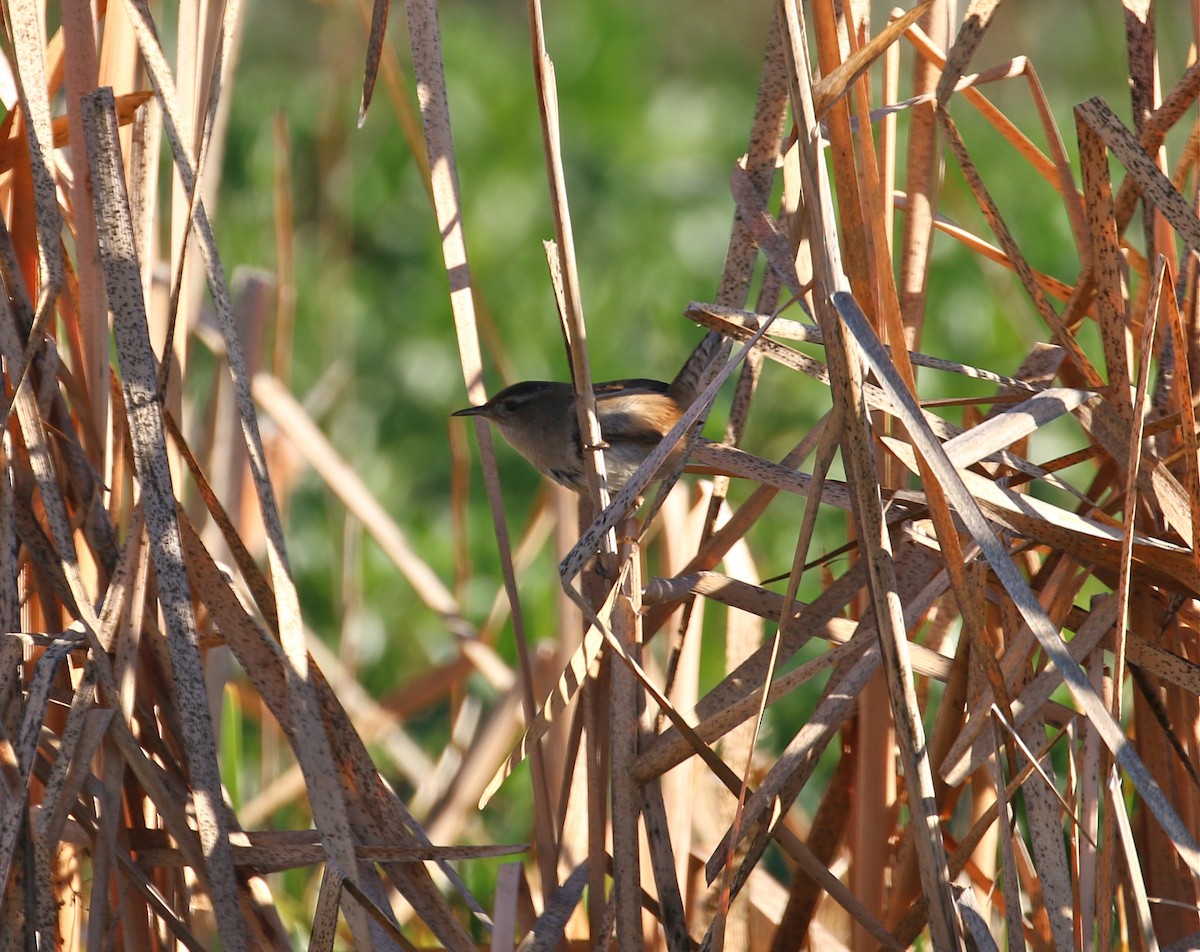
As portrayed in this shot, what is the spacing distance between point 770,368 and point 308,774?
3575mm

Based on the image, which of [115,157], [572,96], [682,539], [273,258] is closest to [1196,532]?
[682,539]

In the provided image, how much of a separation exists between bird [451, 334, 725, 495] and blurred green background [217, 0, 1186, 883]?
0.49m

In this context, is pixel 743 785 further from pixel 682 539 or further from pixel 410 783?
pixel 410 783

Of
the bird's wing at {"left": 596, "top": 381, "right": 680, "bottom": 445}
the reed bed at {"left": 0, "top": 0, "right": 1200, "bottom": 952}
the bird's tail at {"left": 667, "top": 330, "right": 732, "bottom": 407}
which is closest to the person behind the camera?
the reed bed at {"left": 0, "top": 0, "right": 1200, "bottom": 952}

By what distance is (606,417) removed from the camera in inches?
115

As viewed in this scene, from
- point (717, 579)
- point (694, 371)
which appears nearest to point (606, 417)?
point (694, 371)

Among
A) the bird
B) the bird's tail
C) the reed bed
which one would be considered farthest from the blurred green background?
the reed bed

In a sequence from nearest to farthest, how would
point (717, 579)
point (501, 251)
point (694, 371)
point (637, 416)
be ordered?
1. point (717, 579)
2. point (694, 371)
3. point (637, 416)
4. point (501, 251)

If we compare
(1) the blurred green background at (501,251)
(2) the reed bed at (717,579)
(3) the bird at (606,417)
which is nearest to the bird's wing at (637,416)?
(3) the bird at (606,417)

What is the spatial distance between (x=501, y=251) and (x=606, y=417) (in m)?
2.71

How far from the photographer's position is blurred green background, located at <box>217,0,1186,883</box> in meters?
4.15

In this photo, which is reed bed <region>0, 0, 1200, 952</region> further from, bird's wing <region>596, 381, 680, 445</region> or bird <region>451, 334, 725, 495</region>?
bird's wing <region>596, 381, 680, 445</region>

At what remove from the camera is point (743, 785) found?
1351 millimetres

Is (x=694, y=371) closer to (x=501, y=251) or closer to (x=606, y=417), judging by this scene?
(x=606, y=417)
